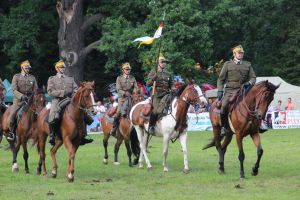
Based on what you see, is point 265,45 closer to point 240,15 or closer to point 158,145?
point 240,15

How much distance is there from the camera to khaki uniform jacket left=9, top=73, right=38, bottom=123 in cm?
2278

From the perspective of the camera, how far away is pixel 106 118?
1024 inches

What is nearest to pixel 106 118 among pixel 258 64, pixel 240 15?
pixel 240 15

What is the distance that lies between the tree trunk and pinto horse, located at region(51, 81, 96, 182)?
2620 centimetres

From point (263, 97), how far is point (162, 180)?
124 inches

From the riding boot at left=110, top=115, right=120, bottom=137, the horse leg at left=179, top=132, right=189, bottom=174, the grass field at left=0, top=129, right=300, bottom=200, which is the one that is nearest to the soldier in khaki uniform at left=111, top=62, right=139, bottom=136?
the riding boot at left=110, top=115, right=120, bottom=137

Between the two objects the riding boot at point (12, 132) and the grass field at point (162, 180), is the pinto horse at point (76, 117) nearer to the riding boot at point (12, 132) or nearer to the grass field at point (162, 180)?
the grass field at point (162, 180)

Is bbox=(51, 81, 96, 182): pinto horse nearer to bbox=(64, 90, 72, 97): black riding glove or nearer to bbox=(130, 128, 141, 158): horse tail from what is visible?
bbox=(64, 90, 72, 97): black riding glove

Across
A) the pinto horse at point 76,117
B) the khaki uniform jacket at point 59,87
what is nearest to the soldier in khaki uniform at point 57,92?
the khaki uniform jacket at point 59,87

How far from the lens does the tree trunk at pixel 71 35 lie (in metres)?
46.1

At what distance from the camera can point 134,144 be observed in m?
24.5

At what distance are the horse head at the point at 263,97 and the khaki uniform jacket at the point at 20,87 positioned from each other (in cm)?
668

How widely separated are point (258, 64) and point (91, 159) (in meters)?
33.9

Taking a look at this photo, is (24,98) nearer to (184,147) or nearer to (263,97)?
(184,147)
